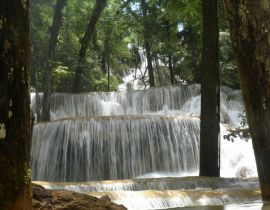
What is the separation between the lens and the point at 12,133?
3.35 metres

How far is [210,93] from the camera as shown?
11.5 meters

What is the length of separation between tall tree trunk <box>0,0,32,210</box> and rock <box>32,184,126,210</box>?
1475 millimetres

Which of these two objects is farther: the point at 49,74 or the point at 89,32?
the point at 89,32

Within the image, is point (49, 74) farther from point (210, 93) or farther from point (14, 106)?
point (14, 106)

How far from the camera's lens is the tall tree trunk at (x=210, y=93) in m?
11.4

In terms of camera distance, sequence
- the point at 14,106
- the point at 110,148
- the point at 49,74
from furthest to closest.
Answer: the point at 49,74, the point at 110,148, the point at 14,106

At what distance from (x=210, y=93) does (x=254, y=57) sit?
775cm

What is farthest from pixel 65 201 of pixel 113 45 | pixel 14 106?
pixel 113 45

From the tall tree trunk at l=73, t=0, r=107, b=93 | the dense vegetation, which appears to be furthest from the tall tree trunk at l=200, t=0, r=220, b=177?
the tall tree trunk at l=73, t=0, r=107, b=93

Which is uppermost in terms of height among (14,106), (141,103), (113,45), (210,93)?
(113,45)

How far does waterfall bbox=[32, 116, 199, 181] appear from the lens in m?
14.8

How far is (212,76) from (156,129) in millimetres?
4285

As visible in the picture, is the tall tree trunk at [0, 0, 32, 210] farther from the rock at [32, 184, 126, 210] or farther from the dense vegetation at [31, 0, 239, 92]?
the dense vegetation at [31, 0, 239, 92]

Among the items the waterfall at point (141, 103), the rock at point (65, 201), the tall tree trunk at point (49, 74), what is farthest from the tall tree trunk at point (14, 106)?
the waterfall at point (141, 103)
